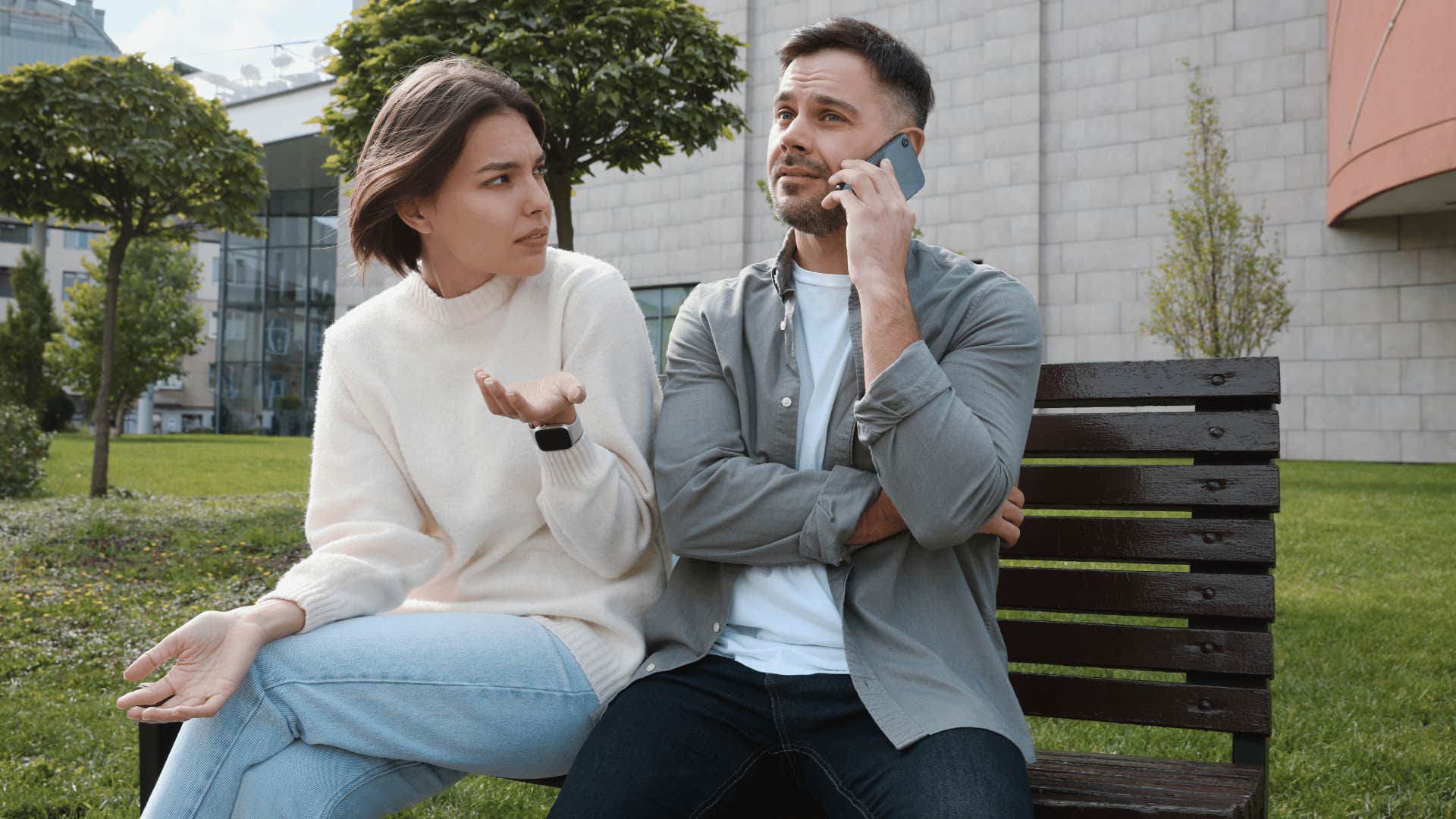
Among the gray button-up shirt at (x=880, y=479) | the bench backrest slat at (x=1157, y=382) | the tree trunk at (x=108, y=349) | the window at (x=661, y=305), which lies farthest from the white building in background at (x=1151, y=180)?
the gray button-up shirt at (x=880, y=479)

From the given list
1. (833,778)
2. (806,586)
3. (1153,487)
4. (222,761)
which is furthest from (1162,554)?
(222,761)

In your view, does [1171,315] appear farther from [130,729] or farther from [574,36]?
[130,729]

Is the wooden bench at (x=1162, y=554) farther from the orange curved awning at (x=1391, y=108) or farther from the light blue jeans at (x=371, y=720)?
the orange curved awning at (x=1391, y=108)

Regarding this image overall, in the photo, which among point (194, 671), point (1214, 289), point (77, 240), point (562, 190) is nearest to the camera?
point (194, 671)

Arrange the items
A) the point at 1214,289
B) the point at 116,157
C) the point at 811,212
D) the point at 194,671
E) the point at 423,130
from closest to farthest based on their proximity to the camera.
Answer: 1. the point at 194,671
2. the point at 423,130
3. the point at 811,212
4. the point at 116,157
5. the point at 1214,289

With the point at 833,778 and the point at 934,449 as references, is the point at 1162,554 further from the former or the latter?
the point at 833,778

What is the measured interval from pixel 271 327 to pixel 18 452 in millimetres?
27680

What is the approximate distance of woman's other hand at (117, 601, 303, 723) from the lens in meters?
1.89

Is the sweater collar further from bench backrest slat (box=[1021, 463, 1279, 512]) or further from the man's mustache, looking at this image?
bench backrest slat (box=[1021, 463, 1279, 512])

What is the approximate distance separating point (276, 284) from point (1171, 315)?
1268 inches

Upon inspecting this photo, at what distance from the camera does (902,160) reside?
2582 mm

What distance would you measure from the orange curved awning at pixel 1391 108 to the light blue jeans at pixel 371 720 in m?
16.3

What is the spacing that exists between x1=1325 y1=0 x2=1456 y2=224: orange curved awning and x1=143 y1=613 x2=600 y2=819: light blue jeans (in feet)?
53.5

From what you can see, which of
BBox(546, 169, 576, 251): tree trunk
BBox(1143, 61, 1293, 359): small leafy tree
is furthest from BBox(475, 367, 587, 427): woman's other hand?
BBox(1143, 61, 1293, 359): small leafy tree
